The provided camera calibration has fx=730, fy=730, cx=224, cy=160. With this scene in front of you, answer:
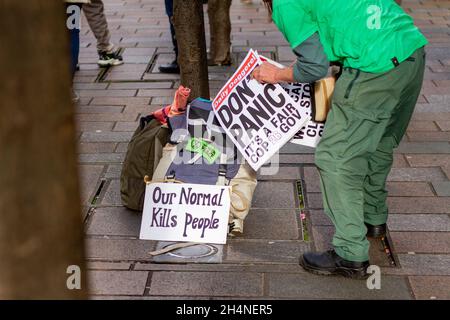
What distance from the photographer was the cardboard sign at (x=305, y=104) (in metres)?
3.68

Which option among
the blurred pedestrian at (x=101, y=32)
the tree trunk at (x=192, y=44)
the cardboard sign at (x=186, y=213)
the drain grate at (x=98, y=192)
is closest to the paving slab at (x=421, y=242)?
the cardboard sign at (x=186, y=213)

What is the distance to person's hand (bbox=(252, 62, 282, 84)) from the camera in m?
3.60

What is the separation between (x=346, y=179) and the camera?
11.4 feet

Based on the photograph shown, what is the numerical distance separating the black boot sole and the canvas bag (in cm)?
53

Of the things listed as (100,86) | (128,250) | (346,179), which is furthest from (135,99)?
(346,179)

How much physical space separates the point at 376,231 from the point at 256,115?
93 centimetres

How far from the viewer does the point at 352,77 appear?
10.8 ft

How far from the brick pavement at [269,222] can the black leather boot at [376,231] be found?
0.23 feet

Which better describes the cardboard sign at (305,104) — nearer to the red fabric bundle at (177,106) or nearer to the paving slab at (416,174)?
the red fabric bundle at (177,106)

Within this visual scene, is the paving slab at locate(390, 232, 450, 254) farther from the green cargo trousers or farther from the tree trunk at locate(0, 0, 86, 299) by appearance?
the tree trunk at locate(0, 0, 86, 299)

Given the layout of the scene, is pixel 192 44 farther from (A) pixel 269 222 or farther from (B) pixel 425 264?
(B) pixel 425 264

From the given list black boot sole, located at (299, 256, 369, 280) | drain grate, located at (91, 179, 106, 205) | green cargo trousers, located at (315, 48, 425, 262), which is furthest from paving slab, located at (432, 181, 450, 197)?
drain grate, located at (91, 179, 106, 205)

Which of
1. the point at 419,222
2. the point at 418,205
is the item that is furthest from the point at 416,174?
the point at 419,222

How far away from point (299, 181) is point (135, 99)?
2.19 meters
